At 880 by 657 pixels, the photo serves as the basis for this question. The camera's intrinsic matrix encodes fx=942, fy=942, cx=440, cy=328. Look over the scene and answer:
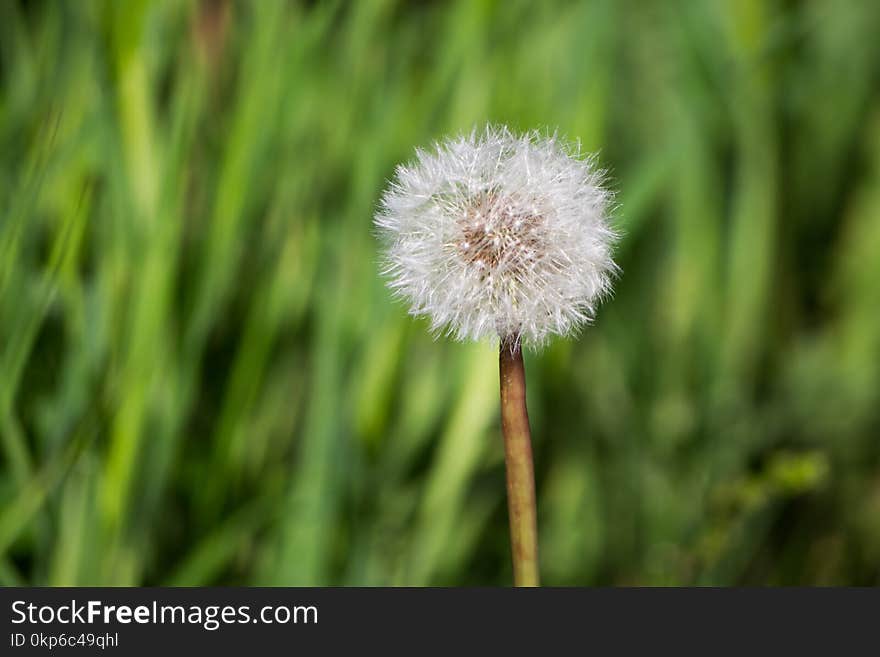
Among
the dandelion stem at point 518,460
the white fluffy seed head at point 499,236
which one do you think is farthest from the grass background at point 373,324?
the dandelion stem at point 518,460

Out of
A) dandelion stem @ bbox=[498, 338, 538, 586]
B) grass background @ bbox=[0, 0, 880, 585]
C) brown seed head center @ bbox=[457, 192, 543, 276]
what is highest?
grass background @ bbox=[0, 0, 880, 585]

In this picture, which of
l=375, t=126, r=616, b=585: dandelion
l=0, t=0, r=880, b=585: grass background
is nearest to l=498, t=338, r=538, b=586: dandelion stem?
l=375, t=126, r=616, b=585: dandelion

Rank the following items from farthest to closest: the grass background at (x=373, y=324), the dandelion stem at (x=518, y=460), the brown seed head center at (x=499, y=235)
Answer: the grass background at (x=373, y=324)
the brown seed head center at (x=499, y=235)
the dandelion stem at (x=518, y=460)

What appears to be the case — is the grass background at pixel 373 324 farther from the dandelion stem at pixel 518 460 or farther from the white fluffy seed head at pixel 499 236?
the dandelion stem at pixel 518 460

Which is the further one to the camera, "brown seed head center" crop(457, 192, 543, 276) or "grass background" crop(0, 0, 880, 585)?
"grass background" crop(0, 0, 880, 585)

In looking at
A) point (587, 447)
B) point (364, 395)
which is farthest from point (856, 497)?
point (364, 395)

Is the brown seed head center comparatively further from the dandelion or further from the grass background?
the grass background

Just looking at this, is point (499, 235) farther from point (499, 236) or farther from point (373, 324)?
point (373, 324)
